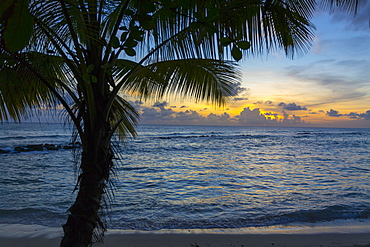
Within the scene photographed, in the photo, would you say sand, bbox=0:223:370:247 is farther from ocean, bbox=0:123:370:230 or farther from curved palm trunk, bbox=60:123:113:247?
curved palm trunk, bbox=60:123:113:247

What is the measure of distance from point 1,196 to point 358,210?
35.5 ft

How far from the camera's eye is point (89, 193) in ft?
9.09

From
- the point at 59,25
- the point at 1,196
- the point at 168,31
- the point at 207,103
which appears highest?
the point at 168,31

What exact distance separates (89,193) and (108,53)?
144 centimetres

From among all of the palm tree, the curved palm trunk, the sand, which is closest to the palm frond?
the palm tree

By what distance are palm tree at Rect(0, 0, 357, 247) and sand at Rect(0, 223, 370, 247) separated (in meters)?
2.38

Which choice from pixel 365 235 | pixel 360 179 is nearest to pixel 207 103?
pixel 365 235

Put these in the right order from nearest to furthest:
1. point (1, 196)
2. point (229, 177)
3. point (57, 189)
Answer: point (1, 196) → point (57, 189) → point (229, 177)

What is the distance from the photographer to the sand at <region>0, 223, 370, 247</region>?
504 centimetres

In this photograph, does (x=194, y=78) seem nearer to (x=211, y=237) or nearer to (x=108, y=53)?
(x=108, y=53)

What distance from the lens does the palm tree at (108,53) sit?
1913 mm

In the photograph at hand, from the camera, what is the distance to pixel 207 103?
4406 mm

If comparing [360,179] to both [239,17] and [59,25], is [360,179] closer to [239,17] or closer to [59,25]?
[239,17]

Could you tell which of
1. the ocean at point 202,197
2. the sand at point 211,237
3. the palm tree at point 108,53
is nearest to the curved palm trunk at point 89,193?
the palm tree at point 108,53
